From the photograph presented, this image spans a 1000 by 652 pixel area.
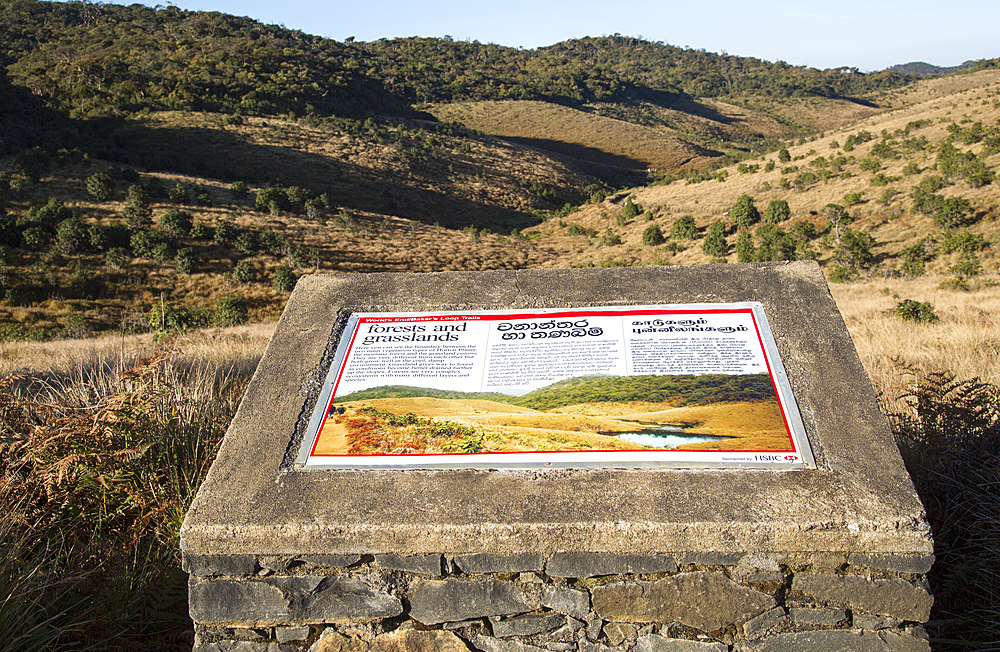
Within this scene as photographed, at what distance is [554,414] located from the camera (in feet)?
8.48

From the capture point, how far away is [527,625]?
2.25 meters

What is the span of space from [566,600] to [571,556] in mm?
167

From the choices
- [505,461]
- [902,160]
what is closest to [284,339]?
[505,461]

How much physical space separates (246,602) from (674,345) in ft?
6.59

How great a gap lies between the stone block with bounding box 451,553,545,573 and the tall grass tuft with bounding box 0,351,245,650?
4.76ft

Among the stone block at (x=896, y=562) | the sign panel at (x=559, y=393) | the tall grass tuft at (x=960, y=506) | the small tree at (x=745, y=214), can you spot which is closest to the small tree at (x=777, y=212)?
the small tree at (x=745, y=214)

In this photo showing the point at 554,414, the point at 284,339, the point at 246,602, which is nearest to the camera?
the point at 246,602

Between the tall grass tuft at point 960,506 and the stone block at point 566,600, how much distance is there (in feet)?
4.94

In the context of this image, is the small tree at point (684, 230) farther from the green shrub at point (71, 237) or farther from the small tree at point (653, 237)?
the green shrub at point (71, 237)

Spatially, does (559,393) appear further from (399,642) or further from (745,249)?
(745,249)

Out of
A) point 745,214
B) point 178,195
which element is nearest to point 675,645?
point 745,214

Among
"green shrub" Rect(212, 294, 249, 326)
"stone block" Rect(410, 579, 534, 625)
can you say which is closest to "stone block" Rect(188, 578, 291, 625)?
"stone block" Rect(410, 579, 534, 625)

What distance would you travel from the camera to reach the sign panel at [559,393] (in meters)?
2.41

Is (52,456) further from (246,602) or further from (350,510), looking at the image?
(350,510)
